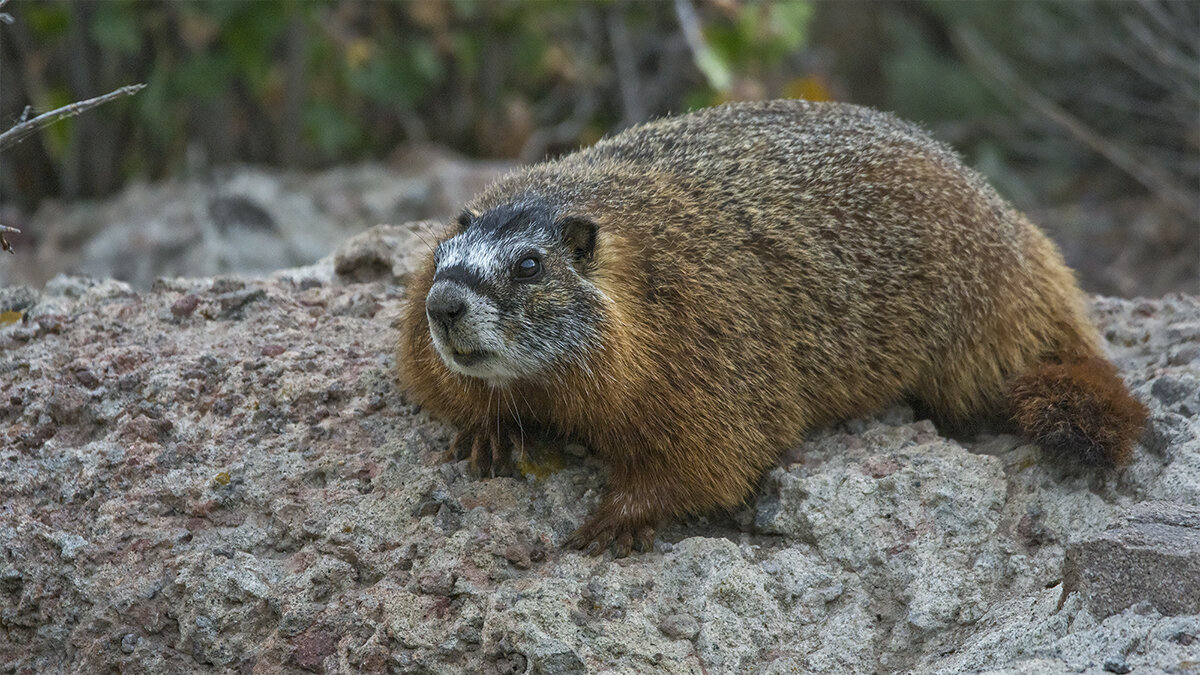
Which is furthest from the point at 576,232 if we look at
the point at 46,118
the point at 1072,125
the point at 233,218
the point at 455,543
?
the point at 233,218

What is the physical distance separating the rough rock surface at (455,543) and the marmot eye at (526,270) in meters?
0.75

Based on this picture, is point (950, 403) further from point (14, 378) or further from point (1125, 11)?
point (1125, 11)

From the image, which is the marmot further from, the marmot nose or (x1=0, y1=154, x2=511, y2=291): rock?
(x1=0, y1=154, x2=511, y2=291): rock

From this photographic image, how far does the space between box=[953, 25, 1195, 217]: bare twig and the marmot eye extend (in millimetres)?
5031

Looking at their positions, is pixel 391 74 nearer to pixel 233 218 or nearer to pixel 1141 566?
pixel 233 218

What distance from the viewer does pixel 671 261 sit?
16.0 feet

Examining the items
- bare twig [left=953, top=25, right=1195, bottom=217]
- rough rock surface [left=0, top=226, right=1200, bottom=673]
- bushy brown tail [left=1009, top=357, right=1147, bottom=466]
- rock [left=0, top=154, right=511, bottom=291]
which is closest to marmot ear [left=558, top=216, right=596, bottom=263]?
rough rock surface [left=0, top=226, right=1200, bottom=673]

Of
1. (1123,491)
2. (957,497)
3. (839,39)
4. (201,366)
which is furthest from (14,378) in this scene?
(839,39)

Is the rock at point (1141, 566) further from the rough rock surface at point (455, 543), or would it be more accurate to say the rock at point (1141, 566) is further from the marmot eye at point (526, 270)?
the marmot eye at point (526, 270)

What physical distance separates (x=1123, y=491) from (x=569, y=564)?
2.06 metres

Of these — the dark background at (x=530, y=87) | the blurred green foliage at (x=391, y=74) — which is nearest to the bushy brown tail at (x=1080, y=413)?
the dark background at (x=530, y=87)

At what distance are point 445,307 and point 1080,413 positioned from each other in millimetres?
2384

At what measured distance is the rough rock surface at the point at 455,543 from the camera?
13.4 ft

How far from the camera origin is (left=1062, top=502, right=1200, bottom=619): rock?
379 centimetres
